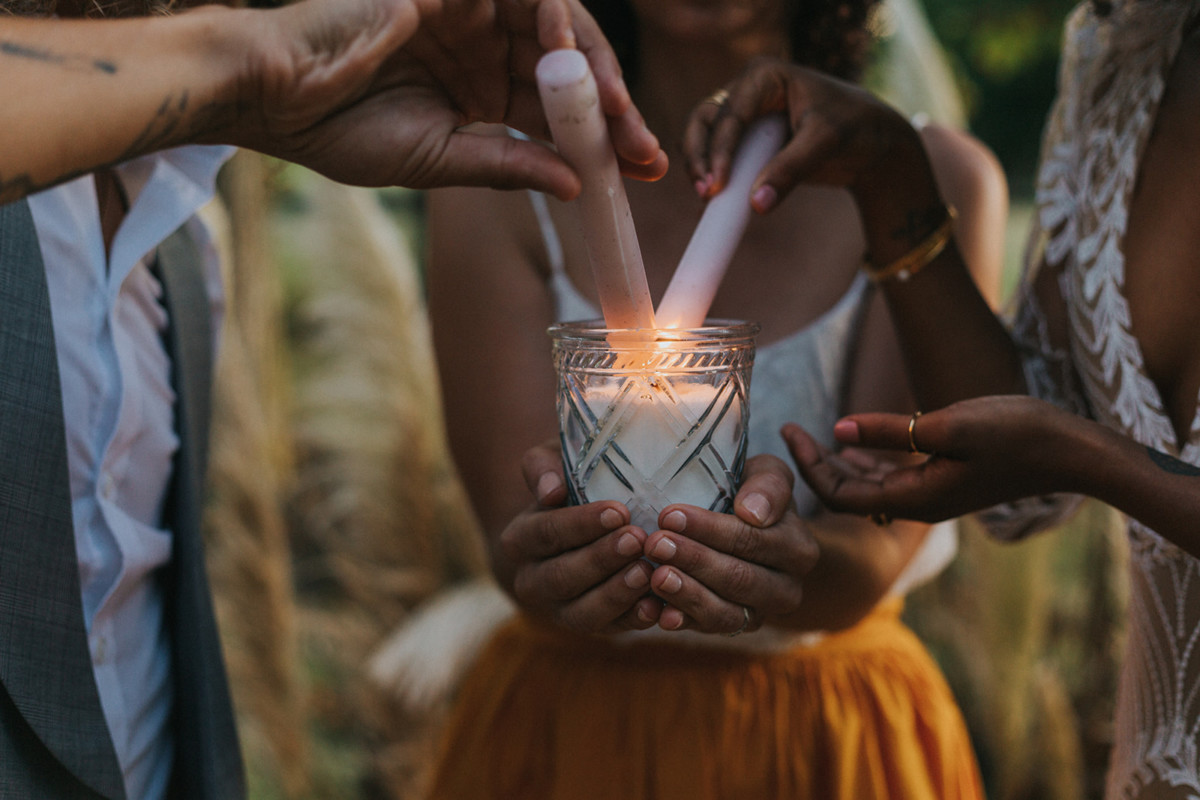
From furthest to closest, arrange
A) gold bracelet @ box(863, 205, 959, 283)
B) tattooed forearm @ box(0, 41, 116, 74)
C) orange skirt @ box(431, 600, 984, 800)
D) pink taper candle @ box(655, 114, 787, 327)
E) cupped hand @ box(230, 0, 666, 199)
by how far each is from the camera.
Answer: orange skirt @ box(431, 600, 984, 800)
gold bracelet @ box(863, 205, 959, 283)
pink taper candle @ box(655, 114, 787, 327)
cupped hand @ box(230, 0, 666, 199)
tattooed forearm @ box(0, 41, 116, 74)

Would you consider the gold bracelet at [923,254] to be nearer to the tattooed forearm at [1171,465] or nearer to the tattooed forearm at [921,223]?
the tattooed forearm at [921,223]

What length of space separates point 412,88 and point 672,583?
1.74ft

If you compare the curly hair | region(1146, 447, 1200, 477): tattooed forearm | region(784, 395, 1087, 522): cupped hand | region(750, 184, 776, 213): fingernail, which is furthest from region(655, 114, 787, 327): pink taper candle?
the curly hair

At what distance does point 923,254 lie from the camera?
49.9 inches

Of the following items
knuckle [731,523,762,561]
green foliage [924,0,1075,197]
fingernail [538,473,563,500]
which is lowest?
knuckle [731,523,762,561]

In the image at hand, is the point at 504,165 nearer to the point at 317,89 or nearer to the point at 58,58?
the point at 317,89

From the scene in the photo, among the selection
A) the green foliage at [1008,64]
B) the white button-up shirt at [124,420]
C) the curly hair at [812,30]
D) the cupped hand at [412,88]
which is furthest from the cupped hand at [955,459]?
the green foliage at [1008,64]

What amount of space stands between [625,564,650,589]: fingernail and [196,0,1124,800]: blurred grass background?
195 cm

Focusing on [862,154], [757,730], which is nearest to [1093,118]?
[862,154]

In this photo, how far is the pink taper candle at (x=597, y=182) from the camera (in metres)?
0.79

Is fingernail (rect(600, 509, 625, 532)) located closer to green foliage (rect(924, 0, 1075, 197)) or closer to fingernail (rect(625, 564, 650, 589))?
fingernail (rect(625, 564, 650, 589))

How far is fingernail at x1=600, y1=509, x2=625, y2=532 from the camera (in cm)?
86

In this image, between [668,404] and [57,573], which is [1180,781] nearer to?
[668,404]

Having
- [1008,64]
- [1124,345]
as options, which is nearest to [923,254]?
[1124,345]
